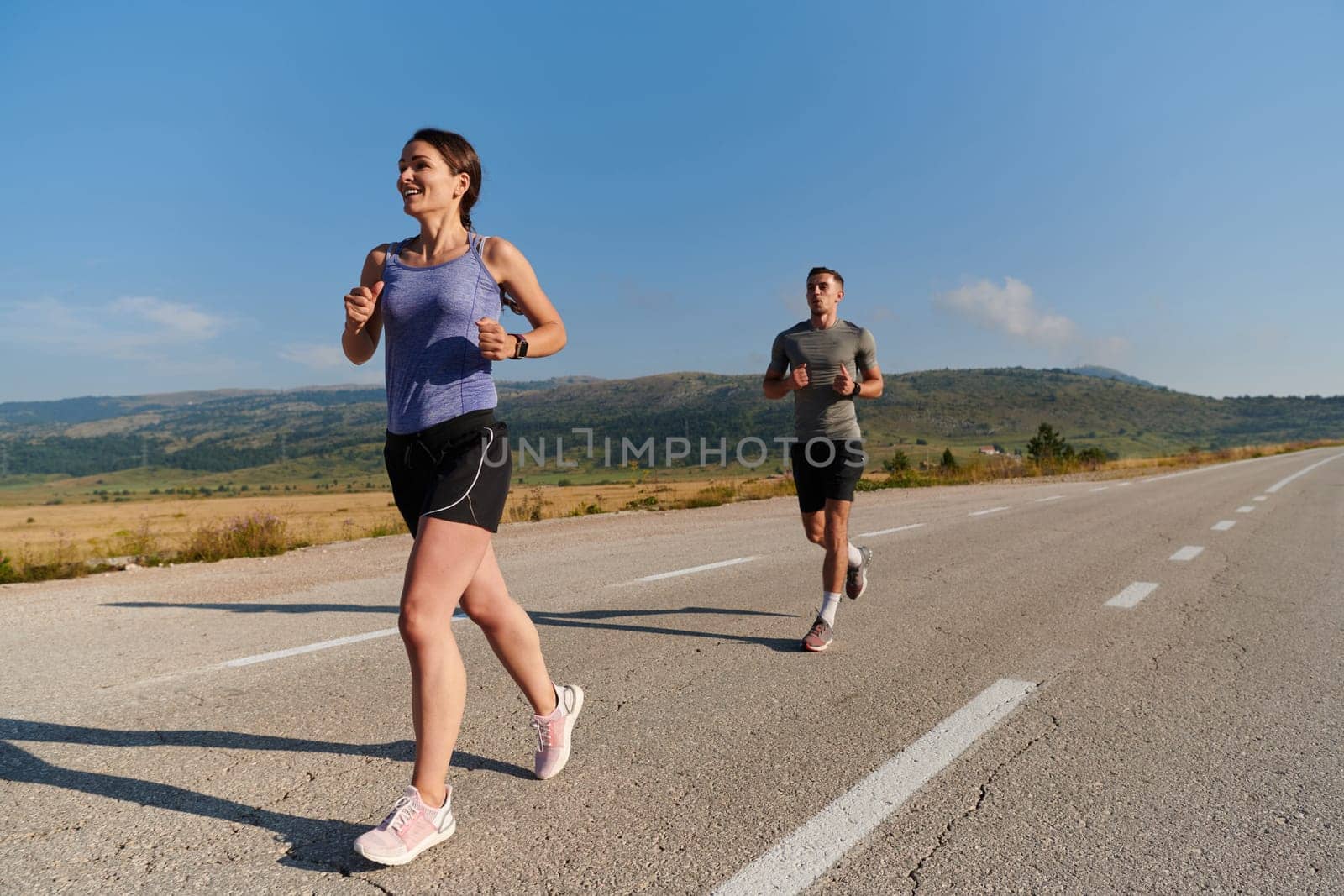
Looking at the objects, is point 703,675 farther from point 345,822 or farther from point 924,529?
point 924,529

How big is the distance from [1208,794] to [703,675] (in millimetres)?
2314

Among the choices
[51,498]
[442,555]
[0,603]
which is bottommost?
[51,498]

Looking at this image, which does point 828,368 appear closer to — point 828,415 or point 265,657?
point 828,415

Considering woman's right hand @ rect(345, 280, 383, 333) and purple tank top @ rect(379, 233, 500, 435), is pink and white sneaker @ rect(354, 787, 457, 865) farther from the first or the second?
woman's right hand @ rect(345, 280, 383, 333)

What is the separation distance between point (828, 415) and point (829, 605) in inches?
46.2

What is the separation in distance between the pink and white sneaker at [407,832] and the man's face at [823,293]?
3.71m

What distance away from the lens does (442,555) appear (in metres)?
2.61

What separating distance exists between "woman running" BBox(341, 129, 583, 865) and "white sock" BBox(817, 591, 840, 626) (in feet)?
8.64

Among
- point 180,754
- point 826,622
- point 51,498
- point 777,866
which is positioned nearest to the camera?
point 777,866

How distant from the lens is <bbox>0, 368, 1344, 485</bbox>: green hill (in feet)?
388

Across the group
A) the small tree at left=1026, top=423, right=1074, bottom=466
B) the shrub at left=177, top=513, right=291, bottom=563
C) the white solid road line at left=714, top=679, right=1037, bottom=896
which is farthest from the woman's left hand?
the small tree at left=1026, top=423, right=1074, bottom=466

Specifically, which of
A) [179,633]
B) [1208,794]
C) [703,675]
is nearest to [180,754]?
[703,675]

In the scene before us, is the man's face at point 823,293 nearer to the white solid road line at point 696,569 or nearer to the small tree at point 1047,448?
the white solid road line at point 696,569

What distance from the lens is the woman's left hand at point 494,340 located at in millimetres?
2584
